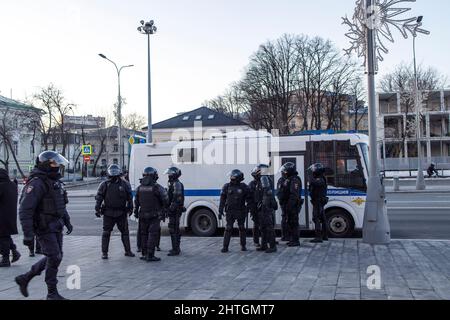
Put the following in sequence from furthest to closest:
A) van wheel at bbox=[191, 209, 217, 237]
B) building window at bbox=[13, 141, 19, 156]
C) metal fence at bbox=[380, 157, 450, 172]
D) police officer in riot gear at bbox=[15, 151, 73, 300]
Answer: building window at bbox=[13, 141, 19, 156]
metal fence at bbox=[380, 157, 450, 172]
van wheel at bbox=[191, 209, 217, 237]
police officer in riot gear at bbox=[15, 151, 73, 300]

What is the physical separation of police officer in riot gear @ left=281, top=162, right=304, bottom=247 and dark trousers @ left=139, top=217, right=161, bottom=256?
3075 mm

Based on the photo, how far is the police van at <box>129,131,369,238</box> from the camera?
1182cm

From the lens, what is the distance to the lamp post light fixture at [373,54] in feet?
33.8

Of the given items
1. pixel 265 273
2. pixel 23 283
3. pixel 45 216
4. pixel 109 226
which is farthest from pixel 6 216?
pixel 265 273

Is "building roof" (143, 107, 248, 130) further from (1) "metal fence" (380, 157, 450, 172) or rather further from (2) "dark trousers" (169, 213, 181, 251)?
(2) "dark trousers" (169, 213, 181, 251)

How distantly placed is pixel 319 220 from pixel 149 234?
165 inches

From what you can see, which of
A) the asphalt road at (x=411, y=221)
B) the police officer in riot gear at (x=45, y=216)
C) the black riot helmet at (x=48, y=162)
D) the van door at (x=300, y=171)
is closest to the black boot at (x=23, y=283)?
the police officer in riot gear at (x=45, y=216)

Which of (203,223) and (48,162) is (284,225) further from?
(48,162)

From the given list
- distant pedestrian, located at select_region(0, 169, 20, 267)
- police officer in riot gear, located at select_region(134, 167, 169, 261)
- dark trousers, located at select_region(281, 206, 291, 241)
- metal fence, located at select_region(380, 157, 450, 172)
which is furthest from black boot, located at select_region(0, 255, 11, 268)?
metal fence, located at select_region(380, 157, 450, 172)

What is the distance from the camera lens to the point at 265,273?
25.1 feet

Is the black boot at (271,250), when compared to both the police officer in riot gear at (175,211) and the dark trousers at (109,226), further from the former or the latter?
the dark trousers at (109,226)

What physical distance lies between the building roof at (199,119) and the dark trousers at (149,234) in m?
58.0
